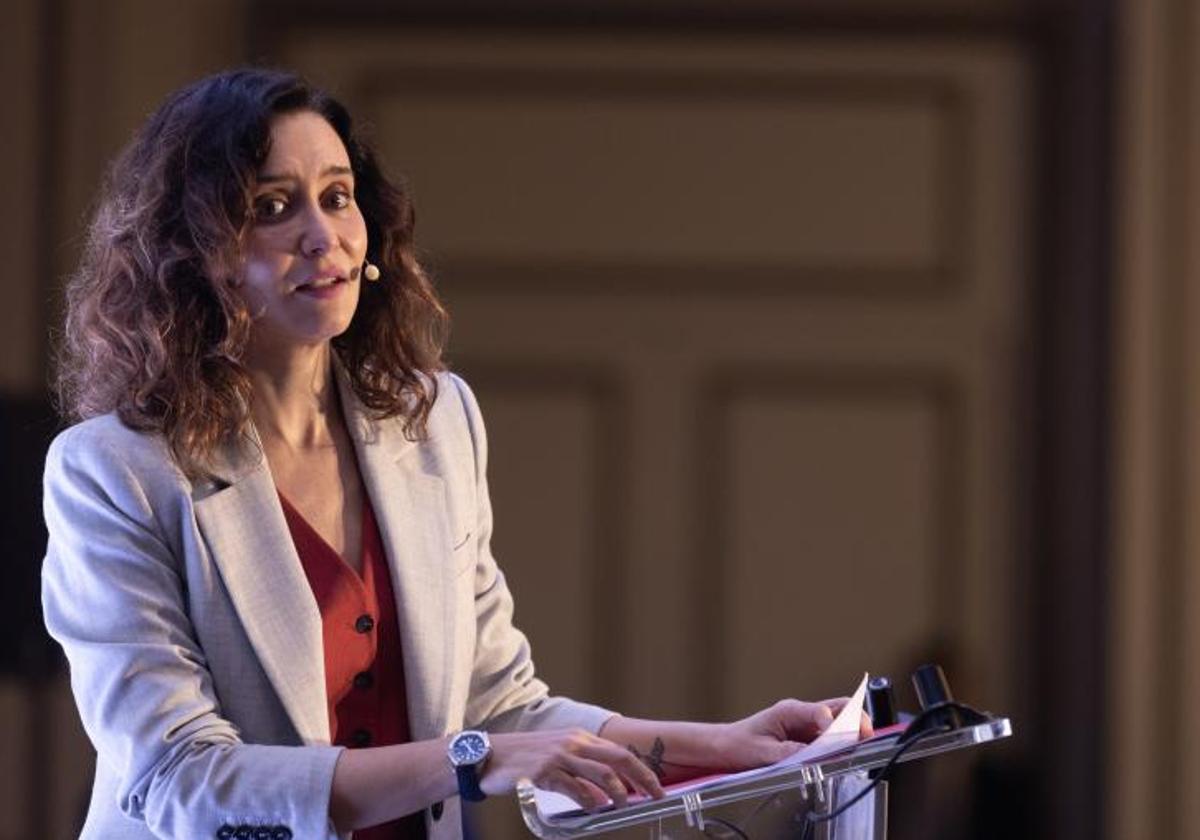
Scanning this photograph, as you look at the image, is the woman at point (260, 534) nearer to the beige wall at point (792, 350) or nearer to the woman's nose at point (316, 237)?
the woman's nose at point (316, 237)

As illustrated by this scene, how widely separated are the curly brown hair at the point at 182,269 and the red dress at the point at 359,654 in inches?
4.8

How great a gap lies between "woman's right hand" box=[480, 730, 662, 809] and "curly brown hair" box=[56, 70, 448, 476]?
1.17ft

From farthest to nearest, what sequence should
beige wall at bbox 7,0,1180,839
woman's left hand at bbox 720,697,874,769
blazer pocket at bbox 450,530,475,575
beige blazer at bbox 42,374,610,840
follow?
beige wall at bbox 7,0,1180,839
blazer pocket at bbox 450,530,475,575
woman's left hand at bbox 720,697,874,769
beige blazer at bbox 42,374,610,840

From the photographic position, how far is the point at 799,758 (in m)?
1.72

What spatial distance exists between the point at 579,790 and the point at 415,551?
345mm

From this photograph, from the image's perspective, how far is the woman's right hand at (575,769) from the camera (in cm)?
165

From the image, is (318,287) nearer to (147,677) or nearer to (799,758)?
(147,677)

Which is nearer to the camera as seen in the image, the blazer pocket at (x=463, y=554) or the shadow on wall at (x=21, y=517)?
the blazer pocket at (x=463, y=554)

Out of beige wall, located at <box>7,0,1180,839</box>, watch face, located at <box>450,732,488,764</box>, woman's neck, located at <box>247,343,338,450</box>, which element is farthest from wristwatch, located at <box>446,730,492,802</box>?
beige wall, located at <box>7,0,1180,839</box>

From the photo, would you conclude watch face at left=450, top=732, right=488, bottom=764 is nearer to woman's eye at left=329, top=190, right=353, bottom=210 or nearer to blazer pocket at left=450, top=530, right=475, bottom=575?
blazer pocket at left=450, top=530, right=475, bottom=575

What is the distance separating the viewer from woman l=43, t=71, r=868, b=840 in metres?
1.75

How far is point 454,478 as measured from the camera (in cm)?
201

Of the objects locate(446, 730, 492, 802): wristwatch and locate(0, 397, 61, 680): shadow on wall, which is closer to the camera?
locate(446, 730, 492, 802): wristwatch

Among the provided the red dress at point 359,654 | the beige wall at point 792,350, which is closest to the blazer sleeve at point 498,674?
the red dress at point 359,654
